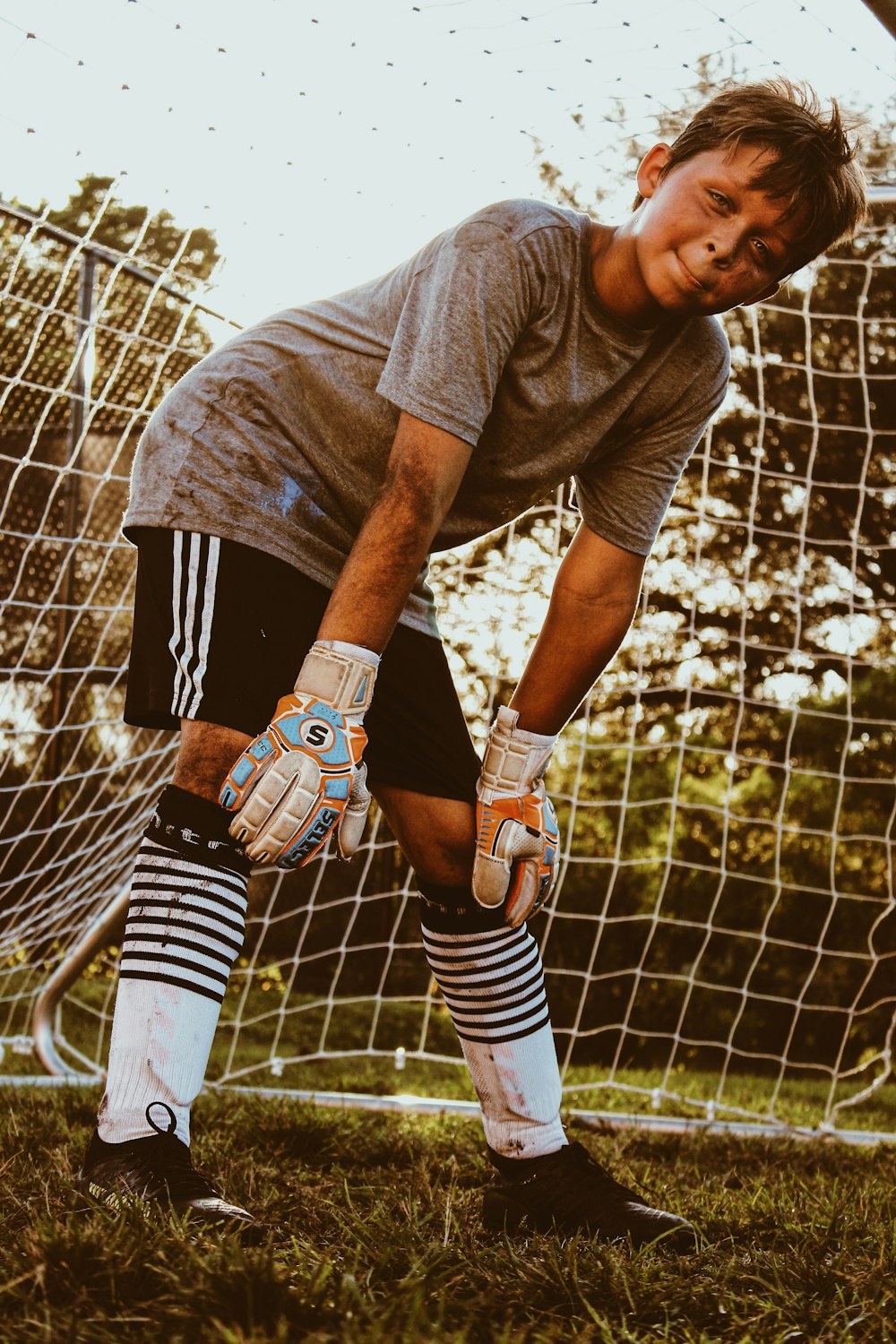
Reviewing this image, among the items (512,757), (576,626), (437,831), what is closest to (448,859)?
(437,831)

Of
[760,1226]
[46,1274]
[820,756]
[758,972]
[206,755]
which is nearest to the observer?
[46,1274]

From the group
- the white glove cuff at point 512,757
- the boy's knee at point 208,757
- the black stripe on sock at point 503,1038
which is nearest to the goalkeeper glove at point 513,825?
the white glove cuff at point 512,757

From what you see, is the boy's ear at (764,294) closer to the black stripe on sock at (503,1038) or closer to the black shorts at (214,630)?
the black shorts at (214,630)

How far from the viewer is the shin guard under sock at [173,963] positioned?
1.59m

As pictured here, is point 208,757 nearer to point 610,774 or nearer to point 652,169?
point 652,169

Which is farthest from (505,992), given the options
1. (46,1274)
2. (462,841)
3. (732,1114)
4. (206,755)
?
(732,1114)

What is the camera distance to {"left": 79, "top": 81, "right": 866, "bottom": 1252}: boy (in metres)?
1.61

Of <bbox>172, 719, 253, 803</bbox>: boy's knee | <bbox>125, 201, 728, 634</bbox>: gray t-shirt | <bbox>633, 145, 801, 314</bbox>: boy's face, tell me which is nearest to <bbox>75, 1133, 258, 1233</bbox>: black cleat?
<bbox>172, 719, 253, 803</bbox>: boy's knee

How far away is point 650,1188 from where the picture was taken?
2.16 m

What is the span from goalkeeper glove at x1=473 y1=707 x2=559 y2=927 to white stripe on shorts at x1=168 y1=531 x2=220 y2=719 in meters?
0.50

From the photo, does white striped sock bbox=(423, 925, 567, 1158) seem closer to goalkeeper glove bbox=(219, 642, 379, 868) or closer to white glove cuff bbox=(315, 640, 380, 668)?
goalkeeper glove bbox=(219, 642, 379, 868)

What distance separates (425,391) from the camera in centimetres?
162

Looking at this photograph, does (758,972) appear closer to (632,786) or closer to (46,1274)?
(632,786)

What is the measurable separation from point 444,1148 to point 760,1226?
0.79 metres
